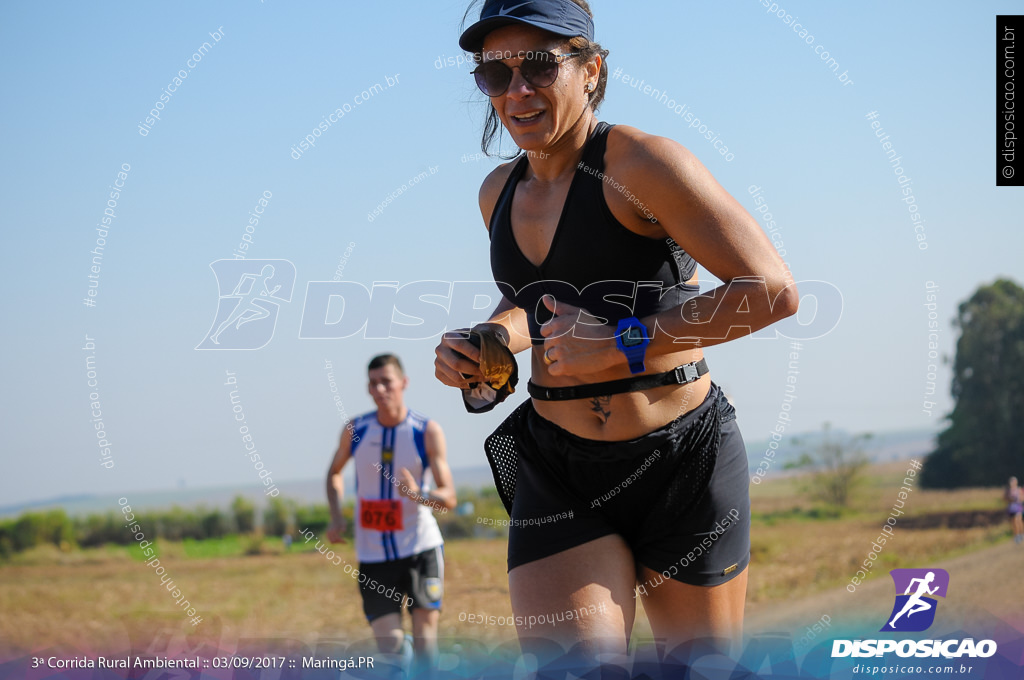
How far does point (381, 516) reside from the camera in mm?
5801

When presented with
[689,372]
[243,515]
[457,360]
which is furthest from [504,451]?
[243,515]

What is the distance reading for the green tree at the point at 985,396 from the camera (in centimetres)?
2297

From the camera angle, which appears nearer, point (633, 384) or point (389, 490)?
point (633, 384)

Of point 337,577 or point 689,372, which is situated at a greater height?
point 689,372

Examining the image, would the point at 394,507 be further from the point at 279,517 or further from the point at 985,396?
the point at 985,396

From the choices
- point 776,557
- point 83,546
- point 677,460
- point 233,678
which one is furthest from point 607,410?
point 83,546

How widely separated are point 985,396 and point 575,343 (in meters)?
26.1

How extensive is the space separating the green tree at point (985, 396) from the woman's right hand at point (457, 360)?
78.0 ft

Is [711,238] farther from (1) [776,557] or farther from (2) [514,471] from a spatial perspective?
(1) [776,557]

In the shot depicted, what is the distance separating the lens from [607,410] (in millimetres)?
2186

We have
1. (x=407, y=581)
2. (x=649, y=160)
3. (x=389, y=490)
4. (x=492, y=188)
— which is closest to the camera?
(x=649, y=160)

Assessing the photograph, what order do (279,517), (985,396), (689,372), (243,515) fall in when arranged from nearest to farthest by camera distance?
(689,372) → (279,517) → (243,515) → (985,396)

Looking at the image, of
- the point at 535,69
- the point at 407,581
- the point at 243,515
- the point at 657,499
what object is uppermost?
the point at 535,69

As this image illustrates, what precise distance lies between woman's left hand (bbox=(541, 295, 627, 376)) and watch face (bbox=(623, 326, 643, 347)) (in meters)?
0.03
